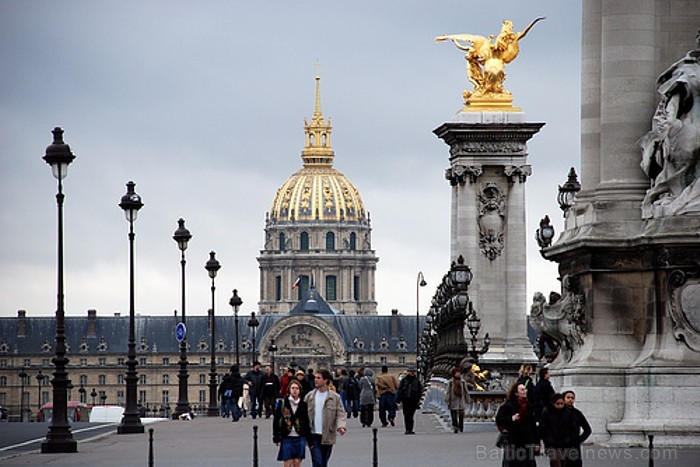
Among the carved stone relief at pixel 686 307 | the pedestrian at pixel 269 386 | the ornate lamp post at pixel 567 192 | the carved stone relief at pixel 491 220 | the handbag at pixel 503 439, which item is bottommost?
the handbag at pixel 503 439

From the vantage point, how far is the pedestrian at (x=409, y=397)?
44625mm

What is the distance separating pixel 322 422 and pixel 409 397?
16.9m

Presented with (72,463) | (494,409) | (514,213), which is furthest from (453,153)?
(72,463)

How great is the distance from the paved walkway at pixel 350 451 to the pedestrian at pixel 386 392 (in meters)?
0.43

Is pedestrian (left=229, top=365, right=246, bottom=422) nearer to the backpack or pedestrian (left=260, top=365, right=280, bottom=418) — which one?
pedestrian (left=260, top=365, right=280, bottom=418)

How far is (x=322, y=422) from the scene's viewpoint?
1116 inches

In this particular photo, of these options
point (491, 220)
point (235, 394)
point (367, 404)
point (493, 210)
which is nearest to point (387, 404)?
point (367, 404)

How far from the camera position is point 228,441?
4394 centimetres

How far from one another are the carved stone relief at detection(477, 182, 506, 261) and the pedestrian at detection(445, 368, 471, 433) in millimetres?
30361

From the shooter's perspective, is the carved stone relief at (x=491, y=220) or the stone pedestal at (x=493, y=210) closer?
the stone pedestal at (x=493, y=210)

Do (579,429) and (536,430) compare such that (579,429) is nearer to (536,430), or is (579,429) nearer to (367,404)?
(536,430)

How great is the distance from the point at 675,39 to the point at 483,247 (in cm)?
4333

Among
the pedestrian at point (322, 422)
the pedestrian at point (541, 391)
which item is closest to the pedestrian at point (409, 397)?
the pedestrian at point (541, 391)

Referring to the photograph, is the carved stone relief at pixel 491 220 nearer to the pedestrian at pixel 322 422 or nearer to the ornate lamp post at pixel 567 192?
the ornate lamp post at pixel 567 192
